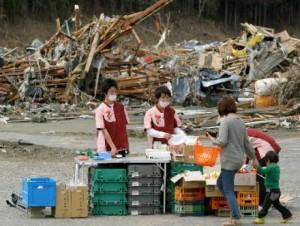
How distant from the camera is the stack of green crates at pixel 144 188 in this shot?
1135 centimetres

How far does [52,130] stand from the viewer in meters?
27.0

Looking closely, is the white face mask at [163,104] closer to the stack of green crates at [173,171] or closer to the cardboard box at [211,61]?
the stack of green crates at [173,171]

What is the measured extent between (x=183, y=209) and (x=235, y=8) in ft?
308

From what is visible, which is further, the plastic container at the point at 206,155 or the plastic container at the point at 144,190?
the plastic container at the point at 144,190

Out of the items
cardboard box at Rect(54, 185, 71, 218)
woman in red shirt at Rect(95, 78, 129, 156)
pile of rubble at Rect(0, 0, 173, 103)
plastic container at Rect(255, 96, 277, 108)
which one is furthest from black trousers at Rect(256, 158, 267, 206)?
pile of rubble at Rect(0, 0, 173, 103)

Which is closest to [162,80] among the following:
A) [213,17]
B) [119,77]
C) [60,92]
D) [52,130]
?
[119,77]

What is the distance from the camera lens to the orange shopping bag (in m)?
10.9

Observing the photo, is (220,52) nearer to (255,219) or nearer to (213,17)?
(255,219)

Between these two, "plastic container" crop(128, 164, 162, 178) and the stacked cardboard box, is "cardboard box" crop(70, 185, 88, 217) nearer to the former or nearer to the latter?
the stacked cardboard box

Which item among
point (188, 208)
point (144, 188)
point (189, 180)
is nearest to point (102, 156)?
point (144, 188)

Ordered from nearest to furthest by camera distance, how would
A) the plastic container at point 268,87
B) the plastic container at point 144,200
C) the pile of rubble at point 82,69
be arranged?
the plastic container at point 144,200 < the plastic container at point 268,87 < the pile of rubble at point 82,69

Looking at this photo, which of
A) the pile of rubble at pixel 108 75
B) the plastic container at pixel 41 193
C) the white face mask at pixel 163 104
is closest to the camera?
the plastic container at pixel 41 193

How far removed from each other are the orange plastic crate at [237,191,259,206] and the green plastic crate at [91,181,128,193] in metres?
1.61

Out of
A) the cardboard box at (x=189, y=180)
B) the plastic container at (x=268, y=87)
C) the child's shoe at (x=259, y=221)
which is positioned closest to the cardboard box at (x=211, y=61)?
the plastic container at (x=268, y=87)
